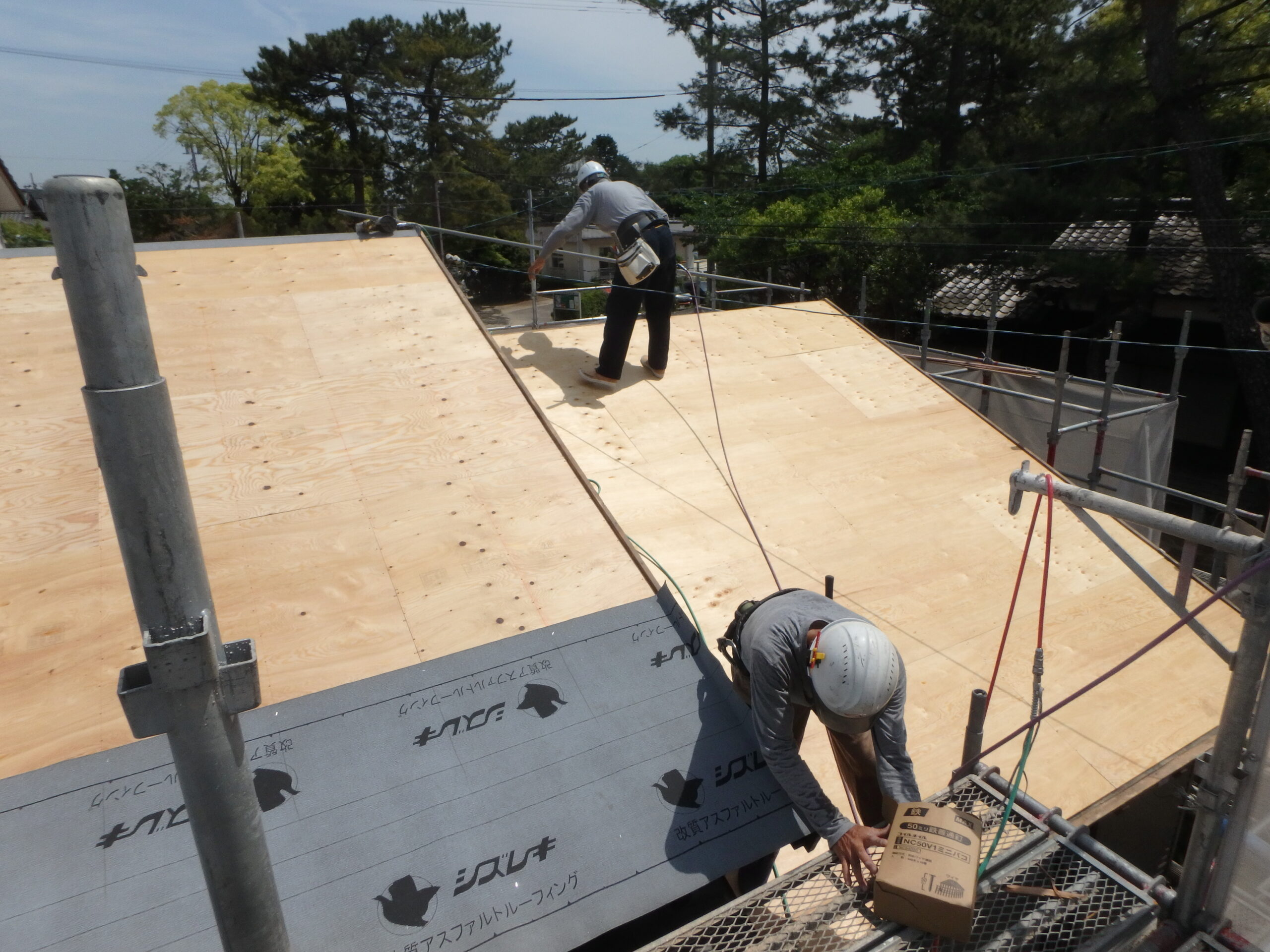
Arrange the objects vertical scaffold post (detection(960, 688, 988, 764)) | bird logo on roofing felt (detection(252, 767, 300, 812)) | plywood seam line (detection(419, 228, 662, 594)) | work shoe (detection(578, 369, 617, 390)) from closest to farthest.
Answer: bird logo on roofing felt (detection(252, 767, 300, 812)) → vertical scaffold post (detection(960, 688, 988, 764)) → plywood seam line (detection(419, 228, 662, 594)) → work shoe (detection(578, 369, 617, 390))

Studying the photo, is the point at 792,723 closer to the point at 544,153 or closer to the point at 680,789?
the point at 680,789

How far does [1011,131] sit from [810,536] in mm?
16072

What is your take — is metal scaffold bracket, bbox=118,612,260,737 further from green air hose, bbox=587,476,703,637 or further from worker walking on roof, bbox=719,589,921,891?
green air hose, bbox=587,476,703,637

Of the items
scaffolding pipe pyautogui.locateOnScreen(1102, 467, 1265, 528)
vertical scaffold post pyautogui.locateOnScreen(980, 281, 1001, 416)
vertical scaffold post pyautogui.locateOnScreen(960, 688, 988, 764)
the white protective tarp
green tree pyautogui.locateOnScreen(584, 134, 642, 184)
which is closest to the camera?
vertical scaffold post pyautogui.locateOnScreen(960, 688, 988, 764)

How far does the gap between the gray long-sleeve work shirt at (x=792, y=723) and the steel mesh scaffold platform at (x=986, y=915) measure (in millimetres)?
230

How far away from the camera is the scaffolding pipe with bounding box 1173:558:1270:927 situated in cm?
155

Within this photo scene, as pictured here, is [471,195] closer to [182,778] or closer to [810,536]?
[810,536]

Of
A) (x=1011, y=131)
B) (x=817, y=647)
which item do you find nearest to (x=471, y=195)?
(x=1011, y=131)

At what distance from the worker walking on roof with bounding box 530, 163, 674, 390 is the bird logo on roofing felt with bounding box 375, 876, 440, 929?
3513 millimetres

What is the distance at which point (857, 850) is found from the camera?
2.06 m

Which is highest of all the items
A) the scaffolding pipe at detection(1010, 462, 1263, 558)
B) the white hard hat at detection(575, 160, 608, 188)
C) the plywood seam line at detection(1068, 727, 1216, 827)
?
the white hard hat at detection(575, 160, 608, 188)

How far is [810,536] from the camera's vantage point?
3.98 m

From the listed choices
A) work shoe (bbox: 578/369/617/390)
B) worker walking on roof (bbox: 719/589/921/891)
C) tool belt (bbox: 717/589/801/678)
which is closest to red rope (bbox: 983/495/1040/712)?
worker walking on roof (bbox: 719/589/921/891)

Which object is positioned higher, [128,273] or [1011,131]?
[1011,131]
